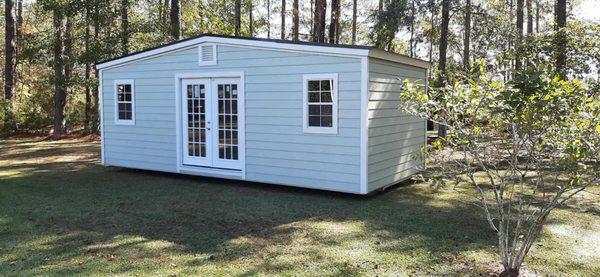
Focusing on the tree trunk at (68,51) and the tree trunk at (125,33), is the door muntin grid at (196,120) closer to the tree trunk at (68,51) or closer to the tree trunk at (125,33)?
the tree trunk at (125,33)

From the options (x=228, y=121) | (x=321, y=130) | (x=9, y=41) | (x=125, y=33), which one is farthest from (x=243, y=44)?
(x=9, y=41)

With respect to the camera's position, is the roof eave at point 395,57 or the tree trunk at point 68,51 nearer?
the roof eave at point 395,57

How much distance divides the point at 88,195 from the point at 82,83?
8.48 metres

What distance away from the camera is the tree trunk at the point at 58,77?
13778mm

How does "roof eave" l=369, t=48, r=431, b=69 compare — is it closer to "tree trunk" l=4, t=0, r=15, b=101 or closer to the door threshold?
the door threshold

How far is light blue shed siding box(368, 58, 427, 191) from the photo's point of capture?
6.50 metres

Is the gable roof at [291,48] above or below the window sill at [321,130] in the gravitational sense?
above

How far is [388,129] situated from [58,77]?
11.3m

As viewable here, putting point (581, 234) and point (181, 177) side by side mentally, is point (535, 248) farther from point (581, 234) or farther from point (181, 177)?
point (181, 177)

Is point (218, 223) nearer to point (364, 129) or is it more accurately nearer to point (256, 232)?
point (256, 232)

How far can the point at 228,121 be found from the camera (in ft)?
25.6

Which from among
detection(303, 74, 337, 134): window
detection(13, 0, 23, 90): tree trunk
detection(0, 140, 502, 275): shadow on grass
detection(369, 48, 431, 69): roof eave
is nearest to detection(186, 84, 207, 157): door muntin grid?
detection(0, 140, 502, 275): shadow on grass

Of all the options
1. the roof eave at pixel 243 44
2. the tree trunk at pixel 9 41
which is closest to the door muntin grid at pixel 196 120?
the roof eave at pixel 243 44

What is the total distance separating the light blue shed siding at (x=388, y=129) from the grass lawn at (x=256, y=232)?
0.33 metres
